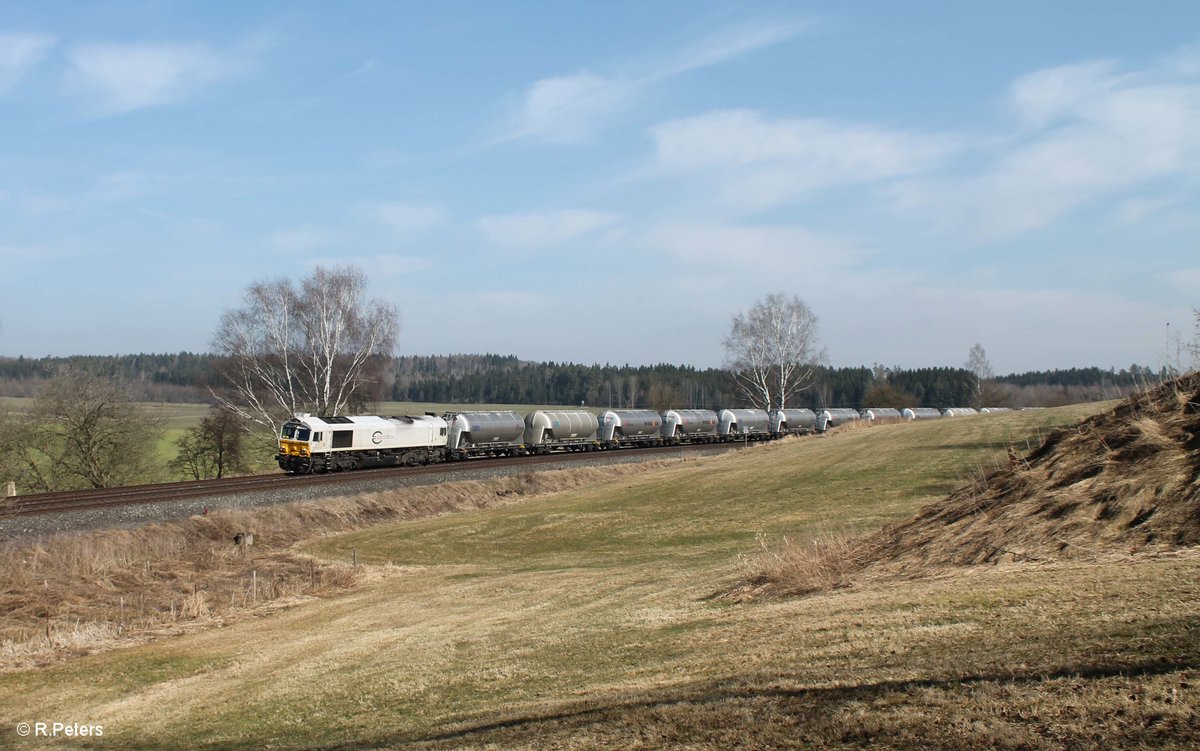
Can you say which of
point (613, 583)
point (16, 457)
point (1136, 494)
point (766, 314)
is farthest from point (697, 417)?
point (1136, 494)

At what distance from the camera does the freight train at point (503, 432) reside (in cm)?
4931

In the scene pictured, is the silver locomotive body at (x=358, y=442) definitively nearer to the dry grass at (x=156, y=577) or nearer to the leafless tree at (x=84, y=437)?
the leafless tree at (x=84, y=437)

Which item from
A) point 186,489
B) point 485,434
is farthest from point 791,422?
point 186,489

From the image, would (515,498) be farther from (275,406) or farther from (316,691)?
(316,691)

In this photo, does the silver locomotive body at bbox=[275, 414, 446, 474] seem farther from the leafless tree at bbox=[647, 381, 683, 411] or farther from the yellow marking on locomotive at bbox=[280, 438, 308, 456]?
the leafless tree at bbox=[647, 381, 683, 411]

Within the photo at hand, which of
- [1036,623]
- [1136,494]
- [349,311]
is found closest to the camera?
[1036,623]

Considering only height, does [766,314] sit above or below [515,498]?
above

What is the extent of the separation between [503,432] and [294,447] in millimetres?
18160

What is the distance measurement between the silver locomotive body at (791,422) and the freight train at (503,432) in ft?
0.32

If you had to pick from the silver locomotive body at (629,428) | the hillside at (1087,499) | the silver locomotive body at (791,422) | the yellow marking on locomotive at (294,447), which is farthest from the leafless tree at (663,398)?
the hillside at (1087,499)

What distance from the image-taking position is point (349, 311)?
6003cm

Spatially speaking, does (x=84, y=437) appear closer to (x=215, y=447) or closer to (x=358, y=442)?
(x=215, y=447)

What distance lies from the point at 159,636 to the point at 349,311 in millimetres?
43037

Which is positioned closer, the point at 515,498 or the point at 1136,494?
the point at 1136,494
